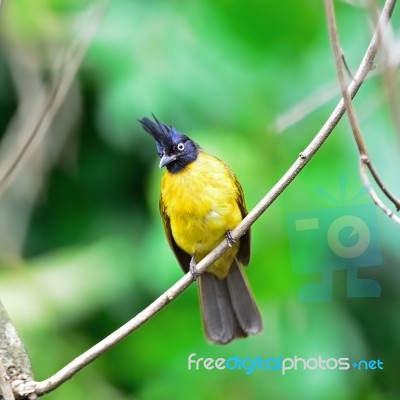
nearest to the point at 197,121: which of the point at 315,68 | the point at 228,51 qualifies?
the point at 228,51

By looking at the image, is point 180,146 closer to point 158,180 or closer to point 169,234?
point 158,180

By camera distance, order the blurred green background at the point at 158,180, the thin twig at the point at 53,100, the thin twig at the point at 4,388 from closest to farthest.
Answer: the thin twig at the point at 4,388 → the thin twig at the point at 53,100 → the blurred green background at the point at 158,180

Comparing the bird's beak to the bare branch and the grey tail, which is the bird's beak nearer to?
the grey tail

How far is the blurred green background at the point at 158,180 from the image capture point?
11.3 ft

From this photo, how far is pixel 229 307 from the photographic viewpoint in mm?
3738

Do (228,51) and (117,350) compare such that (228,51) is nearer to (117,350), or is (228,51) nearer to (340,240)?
(340,240)

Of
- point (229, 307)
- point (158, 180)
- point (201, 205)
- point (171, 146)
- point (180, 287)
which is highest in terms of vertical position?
point (171, 146)

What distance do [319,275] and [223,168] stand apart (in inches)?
25.0

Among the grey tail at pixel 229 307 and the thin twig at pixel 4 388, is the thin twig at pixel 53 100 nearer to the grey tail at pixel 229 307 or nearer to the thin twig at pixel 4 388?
the thin twig at pixel 4 388

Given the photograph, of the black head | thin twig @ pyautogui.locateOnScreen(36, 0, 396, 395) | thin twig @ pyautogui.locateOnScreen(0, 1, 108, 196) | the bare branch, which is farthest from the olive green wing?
the bare branch

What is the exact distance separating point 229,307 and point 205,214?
54 cm

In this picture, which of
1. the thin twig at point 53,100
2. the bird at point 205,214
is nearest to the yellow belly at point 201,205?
the bird at point 205,214

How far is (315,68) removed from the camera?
3.80 metres

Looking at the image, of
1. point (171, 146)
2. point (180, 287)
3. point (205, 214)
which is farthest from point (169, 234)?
point (180, 287)
